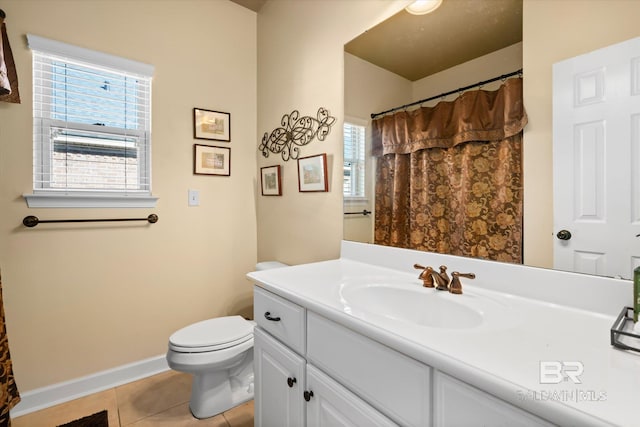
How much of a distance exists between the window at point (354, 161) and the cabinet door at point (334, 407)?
2.99 ft

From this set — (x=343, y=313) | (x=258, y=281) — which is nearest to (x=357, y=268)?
(x=258, y=281)

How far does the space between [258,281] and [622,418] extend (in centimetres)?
103

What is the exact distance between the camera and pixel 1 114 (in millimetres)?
1574

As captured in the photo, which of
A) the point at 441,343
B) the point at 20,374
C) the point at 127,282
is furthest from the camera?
the point at 127,282

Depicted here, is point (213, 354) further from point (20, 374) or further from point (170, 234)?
point (20, 374)

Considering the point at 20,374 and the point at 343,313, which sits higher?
the point at 343,313

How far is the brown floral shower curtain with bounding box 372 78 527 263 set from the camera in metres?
1.03

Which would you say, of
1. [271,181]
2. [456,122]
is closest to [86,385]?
[271,181]

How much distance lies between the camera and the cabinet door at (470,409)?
20.1 inches

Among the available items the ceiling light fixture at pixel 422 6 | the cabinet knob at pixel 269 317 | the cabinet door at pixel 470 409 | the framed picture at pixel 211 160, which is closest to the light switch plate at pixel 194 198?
the framed picture at pixel 211 160

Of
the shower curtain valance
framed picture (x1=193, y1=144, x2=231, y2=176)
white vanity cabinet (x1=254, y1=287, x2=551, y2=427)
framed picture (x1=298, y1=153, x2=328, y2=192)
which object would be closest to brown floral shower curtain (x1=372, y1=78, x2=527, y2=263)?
the shower curtain valance

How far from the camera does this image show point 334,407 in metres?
0.86

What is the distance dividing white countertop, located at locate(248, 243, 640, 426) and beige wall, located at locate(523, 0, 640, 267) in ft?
0.46

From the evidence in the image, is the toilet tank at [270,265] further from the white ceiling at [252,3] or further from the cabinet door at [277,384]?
the white ceiling at [252,3]
